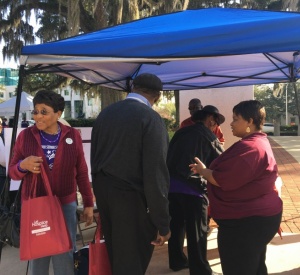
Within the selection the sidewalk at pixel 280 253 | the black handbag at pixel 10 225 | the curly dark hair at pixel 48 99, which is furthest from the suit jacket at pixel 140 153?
the sidewalk at pixel 280 253

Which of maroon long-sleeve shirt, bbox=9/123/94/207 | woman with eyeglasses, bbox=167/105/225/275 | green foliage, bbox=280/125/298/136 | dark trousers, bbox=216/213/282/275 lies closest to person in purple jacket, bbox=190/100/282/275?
dark trousers, bbox=216/213/282/275

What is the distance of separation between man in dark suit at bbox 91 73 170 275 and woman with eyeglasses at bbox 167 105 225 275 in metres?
1.08

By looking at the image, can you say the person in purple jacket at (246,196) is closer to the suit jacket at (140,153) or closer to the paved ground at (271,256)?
the suit jacket at (140,153)

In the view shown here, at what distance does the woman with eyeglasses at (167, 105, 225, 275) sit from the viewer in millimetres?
3385

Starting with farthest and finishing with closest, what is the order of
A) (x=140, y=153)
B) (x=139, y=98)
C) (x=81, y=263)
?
1. (x=81, y=263)
2. (x=139, y=98)
3. (x=140, y=153)

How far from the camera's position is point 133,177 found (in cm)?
228

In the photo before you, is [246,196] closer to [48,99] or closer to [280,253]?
[48,99]

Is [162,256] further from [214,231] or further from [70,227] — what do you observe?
[70,227]

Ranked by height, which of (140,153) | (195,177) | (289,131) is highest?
(140,153)

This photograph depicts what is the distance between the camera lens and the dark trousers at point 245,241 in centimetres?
239

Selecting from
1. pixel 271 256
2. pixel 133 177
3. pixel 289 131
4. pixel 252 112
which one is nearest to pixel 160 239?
pixel 133 177

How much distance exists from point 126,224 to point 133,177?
300 millimetres

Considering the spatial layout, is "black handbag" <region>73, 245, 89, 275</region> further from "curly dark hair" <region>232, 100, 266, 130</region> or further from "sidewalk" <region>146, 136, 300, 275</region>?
"curly dark hair" <region>232, 100, 266, 130</region>

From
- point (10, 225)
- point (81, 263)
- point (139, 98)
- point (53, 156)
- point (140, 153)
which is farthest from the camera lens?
point (10, 225)
